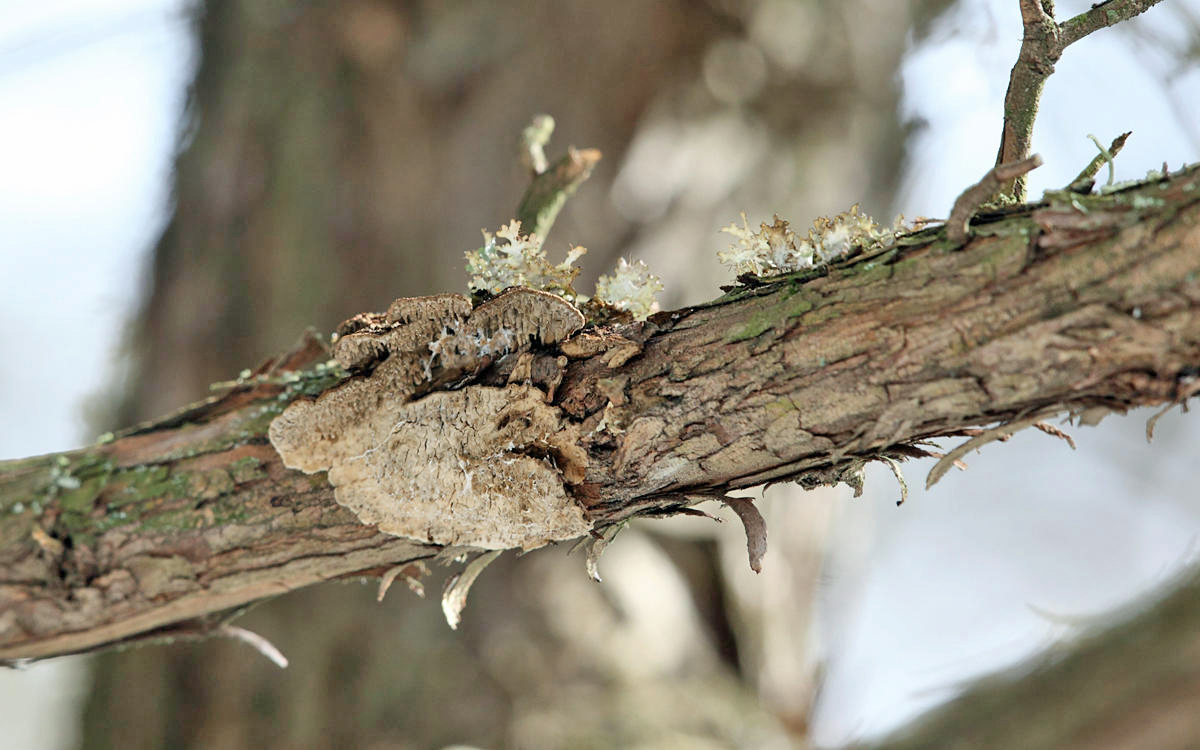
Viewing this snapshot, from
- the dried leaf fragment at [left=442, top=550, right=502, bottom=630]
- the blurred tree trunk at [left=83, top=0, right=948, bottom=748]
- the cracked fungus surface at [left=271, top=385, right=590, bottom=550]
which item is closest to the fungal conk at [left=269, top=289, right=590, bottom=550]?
the cracked fungus surface at [left=271, top=385, right=590, bottom=550]

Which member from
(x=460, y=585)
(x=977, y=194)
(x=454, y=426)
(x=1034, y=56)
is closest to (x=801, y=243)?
(x=977, y=194)

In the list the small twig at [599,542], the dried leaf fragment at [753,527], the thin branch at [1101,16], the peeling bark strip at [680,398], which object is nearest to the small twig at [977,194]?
the peeling bark strip at [680,398]

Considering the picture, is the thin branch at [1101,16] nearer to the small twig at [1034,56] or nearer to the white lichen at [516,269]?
the small twig at [1034,56]

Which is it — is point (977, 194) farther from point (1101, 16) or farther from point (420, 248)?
point (420, 248)

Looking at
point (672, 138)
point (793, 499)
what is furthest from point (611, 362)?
point (793, 499)

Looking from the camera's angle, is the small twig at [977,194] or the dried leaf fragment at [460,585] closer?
the small twig at [977,194]

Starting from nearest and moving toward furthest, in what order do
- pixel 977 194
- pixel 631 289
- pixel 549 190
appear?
pixel 977 194 < pixel 631 289 < pixel 549 190

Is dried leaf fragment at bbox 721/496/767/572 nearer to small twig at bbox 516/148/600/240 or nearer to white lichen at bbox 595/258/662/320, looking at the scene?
white lichen at bbox 595/258/662/320
